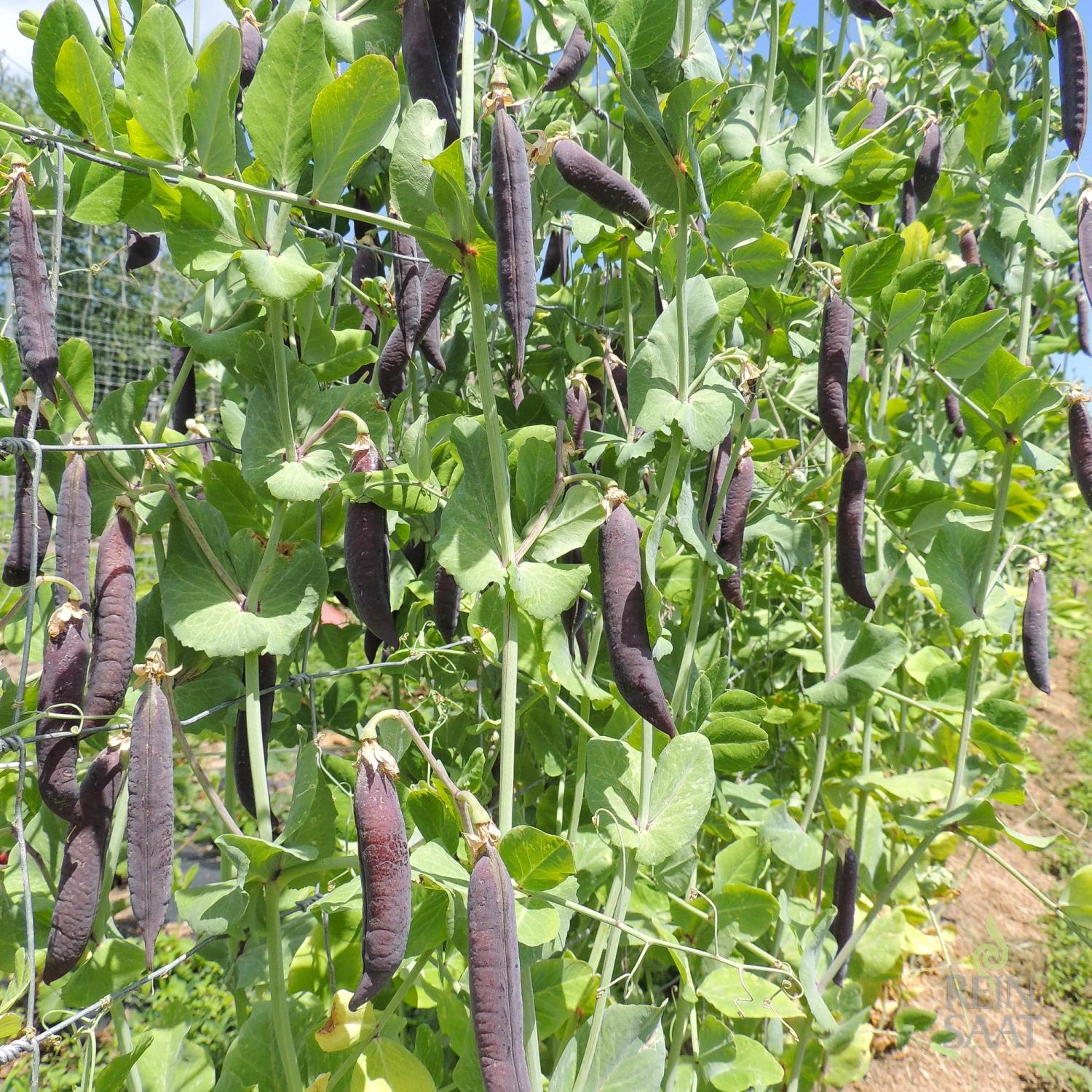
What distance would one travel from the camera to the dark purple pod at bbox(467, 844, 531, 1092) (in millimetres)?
685

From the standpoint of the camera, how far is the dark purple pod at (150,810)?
2.54ft

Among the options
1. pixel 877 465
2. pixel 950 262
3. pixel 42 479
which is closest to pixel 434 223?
pixel 42 479

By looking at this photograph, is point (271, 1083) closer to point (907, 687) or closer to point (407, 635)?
point (407, 635)

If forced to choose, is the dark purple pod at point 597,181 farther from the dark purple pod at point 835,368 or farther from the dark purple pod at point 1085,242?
the dark purple pod at point 1085,242

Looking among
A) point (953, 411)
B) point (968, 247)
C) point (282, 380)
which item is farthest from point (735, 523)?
point (968, 247)

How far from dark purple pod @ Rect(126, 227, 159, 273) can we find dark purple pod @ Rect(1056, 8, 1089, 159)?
136 centimetres

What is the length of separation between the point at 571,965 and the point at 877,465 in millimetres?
993

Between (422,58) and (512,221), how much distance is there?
0.69 feet

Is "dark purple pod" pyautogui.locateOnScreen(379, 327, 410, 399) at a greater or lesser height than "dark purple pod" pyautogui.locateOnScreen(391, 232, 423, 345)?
lesser

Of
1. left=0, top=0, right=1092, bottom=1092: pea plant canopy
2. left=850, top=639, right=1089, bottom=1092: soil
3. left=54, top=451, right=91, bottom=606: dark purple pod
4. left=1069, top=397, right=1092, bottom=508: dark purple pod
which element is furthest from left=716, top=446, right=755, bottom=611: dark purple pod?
left=850, top=639, right=1089, bottom=1092: soil

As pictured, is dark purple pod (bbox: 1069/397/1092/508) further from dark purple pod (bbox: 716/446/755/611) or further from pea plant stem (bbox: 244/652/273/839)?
pea plant stem (bbox: 244/652/273/839)

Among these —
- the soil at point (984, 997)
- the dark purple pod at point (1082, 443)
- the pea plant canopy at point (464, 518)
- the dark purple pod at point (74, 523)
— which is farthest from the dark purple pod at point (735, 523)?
the soil at point (984, 997)

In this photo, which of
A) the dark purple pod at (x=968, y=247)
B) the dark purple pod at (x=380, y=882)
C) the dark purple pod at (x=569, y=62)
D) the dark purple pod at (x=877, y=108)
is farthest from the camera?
the dark purple pod at (x=968, y=247)

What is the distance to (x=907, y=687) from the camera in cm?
234
